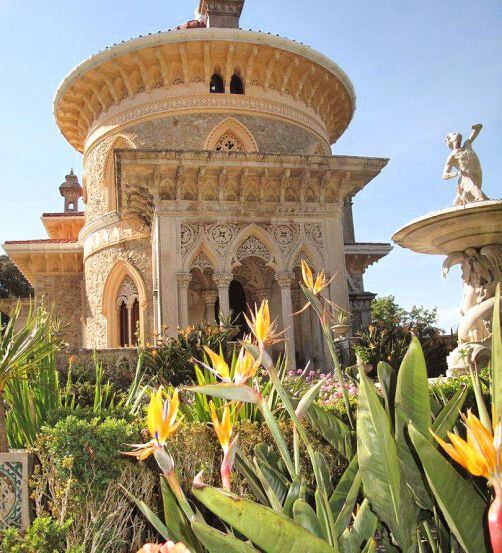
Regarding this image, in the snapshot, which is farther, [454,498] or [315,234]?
[315,234]

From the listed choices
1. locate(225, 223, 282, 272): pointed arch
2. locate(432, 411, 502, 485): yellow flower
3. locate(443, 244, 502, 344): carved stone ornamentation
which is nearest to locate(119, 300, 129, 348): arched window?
locate(225, 223, 282, 272): pointed arch

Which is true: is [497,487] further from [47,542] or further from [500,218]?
[500,218]

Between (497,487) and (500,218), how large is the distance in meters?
6.55

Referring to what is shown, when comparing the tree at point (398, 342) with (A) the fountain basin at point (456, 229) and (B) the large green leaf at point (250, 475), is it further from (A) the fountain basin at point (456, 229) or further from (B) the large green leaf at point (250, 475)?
(B) the large green leaf at point (250, 475)

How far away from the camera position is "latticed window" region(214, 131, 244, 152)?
55.1 feet

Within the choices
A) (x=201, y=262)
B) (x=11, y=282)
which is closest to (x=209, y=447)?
(x=201, y=262)

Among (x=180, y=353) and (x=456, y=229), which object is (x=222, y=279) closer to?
(x=180, y=353)

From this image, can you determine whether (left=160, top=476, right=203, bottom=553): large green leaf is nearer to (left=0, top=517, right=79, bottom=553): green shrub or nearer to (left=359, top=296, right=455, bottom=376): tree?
(left=0, top=517, right=79, bottom=553): green shrub

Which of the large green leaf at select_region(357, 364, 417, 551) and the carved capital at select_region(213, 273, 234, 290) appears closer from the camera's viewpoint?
the large green leaf at select_region(357, 364, 417, 551)

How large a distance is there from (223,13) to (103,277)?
928 cm

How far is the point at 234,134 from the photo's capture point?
16.9 meters

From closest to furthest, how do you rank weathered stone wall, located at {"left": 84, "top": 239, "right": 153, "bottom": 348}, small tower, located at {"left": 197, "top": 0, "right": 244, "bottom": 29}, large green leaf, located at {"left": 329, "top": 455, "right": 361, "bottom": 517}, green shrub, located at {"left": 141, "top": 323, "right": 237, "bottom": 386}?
large green leaf, located at {"left": 329, "top": 455, "right": 361, "bottom": 517}, green shrub, located at {"left": 141, "top": 323, "right": 237, "bottom": 386}, weathered stone wall, located at {"left": 84, "top": 239, "right": 153, "bottom": 348}, small tower, located at {"left": 197, "top": 0, "right": 244, "bottom": 29}

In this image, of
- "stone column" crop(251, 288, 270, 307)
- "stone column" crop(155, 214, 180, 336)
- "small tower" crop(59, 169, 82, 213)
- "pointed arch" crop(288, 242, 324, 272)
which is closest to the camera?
"stone column" crop(155, 214, 180, 336)

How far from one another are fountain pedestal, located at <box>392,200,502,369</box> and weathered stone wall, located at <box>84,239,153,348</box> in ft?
31.8
